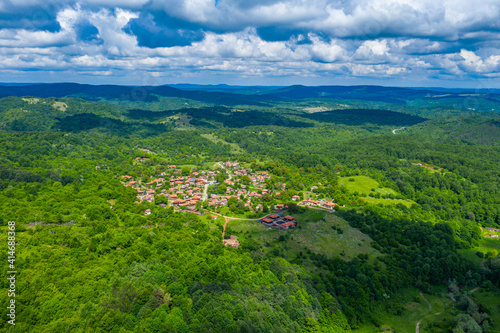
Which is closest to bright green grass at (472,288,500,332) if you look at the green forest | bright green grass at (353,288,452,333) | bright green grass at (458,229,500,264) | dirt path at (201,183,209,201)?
the green forest

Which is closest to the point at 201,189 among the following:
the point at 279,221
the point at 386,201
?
the point at 279,221

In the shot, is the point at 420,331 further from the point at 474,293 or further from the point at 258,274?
the point at 258,274

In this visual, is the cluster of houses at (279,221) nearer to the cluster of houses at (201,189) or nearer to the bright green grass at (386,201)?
the cluster of houses at (201,189)

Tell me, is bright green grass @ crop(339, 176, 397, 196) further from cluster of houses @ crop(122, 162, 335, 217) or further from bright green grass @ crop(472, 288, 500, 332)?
bright green grass @ crop(472, 288, 500, 332)

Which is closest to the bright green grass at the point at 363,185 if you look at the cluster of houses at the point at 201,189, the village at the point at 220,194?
the village at the point at 220,194

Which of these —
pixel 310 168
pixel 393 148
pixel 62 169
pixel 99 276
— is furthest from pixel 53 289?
pixel 393 148
